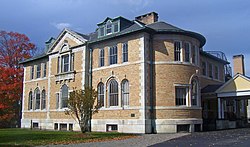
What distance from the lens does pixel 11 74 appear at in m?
39.3

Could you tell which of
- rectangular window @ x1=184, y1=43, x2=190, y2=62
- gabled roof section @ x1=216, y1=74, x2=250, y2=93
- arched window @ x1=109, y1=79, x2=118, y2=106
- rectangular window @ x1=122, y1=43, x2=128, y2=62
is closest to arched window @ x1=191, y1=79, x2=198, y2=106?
rectangular window @ x1=184, y1=43, x2=190, y2=62

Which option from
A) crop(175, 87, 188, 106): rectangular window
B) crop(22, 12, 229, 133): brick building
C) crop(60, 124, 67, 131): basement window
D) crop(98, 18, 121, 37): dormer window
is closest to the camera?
crop(22, 12, 229, 133): brick building

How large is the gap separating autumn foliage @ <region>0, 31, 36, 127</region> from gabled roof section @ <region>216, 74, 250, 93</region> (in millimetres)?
25909

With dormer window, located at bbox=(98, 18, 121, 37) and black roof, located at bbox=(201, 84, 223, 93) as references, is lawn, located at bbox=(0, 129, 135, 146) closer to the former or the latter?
dormer window, located at bbox=(98, 18, 121, 37)

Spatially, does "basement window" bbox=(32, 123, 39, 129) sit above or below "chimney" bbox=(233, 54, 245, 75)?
below

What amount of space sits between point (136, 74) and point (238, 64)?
21.5 meters

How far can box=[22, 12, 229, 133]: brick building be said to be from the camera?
24.7 metres

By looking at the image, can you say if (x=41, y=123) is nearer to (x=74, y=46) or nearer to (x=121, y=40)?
(x=74, y=46)

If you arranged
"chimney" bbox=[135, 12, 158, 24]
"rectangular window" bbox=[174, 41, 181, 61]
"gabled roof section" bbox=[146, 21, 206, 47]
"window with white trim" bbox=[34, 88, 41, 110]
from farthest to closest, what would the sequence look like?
"window with white trim" bbox=[34, 88, 41, 110], "chimney" bbox=[135, 12, 158, 24], "rectangular window" bbox=[174, 41, 181, 61], "gabled roof section" bbox=[146, 21, 206, 47]

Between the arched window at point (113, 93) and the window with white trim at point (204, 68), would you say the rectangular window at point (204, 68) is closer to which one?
the window with white trim at point (204, 68)

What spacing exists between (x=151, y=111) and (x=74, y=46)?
11.1 meters

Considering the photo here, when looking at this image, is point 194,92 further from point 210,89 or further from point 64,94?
point 64,94

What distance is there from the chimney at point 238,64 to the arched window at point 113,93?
67.8 feet

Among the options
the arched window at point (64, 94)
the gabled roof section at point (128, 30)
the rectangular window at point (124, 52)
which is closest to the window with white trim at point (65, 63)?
the arched window at point (64, 94)
